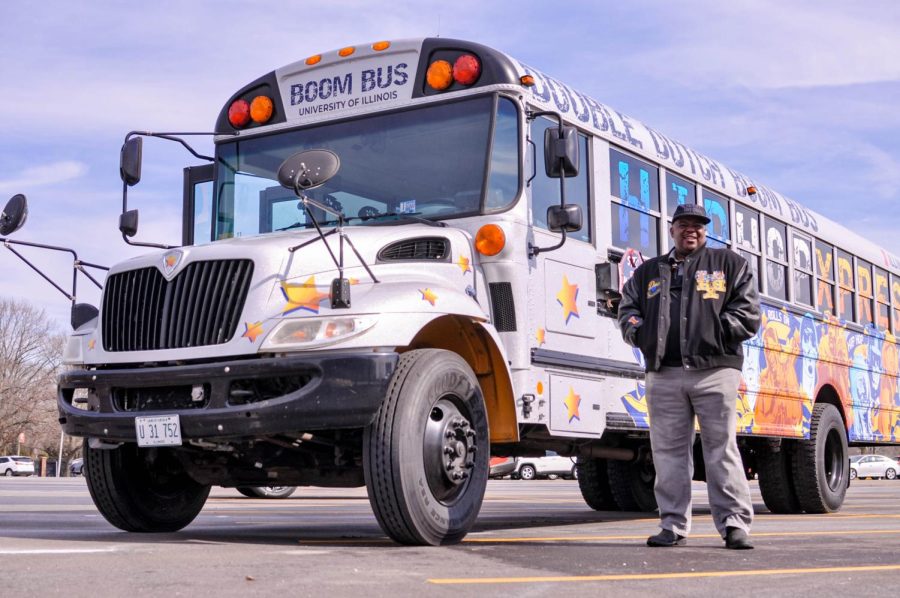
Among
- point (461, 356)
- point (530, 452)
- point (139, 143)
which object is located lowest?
point (530, 452)

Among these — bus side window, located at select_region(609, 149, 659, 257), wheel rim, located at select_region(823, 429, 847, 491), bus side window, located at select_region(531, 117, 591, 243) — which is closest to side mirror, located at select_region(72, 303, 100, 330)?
bus side window, located at select_region(531, 117, 591, 243)

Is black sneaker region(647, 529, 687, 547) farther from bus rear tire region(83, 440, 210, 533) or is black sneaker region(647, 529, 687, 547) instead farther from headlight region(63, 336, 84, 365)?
headlight region(63, 336, 84, 365)

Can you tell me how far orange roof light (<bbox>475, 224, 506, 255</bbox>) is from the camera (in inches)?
280

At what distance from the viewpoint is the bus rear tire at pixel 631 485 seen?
11.7 metres

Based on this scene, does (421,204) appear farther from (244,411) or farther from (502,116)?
(244,411)

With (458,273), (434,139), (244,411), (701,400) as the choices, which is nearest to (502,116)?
(434,139)

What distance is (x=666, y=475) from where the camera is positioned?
22.3ft

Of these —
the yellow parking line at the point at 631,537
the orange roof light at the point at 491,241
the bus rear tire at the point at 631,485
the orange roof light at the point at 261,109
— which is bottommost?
the yellow parking line at the point at 631,537

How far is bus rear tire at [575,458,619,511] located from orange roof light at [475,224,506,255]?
5.20 m

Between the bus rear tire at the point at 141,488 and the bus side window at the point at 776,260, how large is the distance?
5833 mm

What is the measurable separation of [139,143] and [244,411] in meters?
2.59

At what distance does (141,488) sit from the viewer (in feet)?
24.1

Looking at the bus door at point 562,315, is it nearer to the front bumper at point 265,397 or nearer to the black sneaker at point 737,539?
the black sneaker at point 737,539

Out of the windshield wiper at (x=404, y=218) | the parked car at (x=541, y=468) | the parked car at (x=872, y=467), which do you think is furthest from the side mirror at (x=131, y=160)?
the parked car at (x=872, y=467)
